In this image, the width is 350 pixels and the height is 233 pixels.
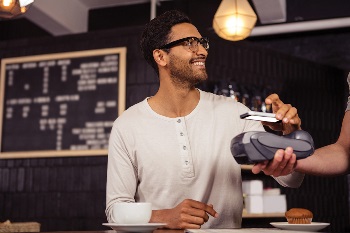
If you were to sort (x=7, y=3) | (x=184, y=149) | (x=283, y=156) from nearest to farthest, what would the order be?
1. (x=283, y=156)
2. (x=184, y=149)
3. (x=7, y=3)

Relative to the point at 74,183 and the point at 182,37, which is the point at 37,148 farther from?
the point at 182,37

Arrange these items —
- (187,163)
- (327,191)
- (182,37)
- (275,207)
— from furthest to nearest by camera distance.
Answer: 1. (327,191)
2. (275,207)
3. (182,37)
4. (187,163)

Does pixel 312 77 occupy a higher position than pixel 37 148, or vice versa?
pixel 312 77

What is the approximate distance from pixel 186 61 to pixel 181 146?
1.38ft

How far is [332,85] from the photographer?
500 centimetres

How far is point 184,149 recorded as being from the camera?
2.03 m

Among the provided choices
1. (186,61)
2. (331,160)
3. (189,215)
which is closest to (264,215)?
(186,61)

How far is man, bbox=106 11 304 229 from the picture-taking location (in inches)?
78.7

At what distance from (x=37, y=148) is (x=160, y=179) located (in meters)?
2.27

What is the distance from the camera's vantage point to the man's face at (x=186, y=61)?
2217 millimetres

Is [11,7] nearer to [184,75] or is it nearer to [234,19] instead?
[184,75]

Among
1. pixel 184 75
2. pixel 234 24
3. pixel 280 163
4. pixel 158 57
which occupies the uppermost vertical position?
pixel 234 24

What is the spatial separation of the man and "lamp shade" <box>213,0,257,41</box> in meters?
1.65

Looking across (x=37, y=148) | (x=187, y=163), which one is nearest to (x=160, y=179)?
(x=187, y=163)
